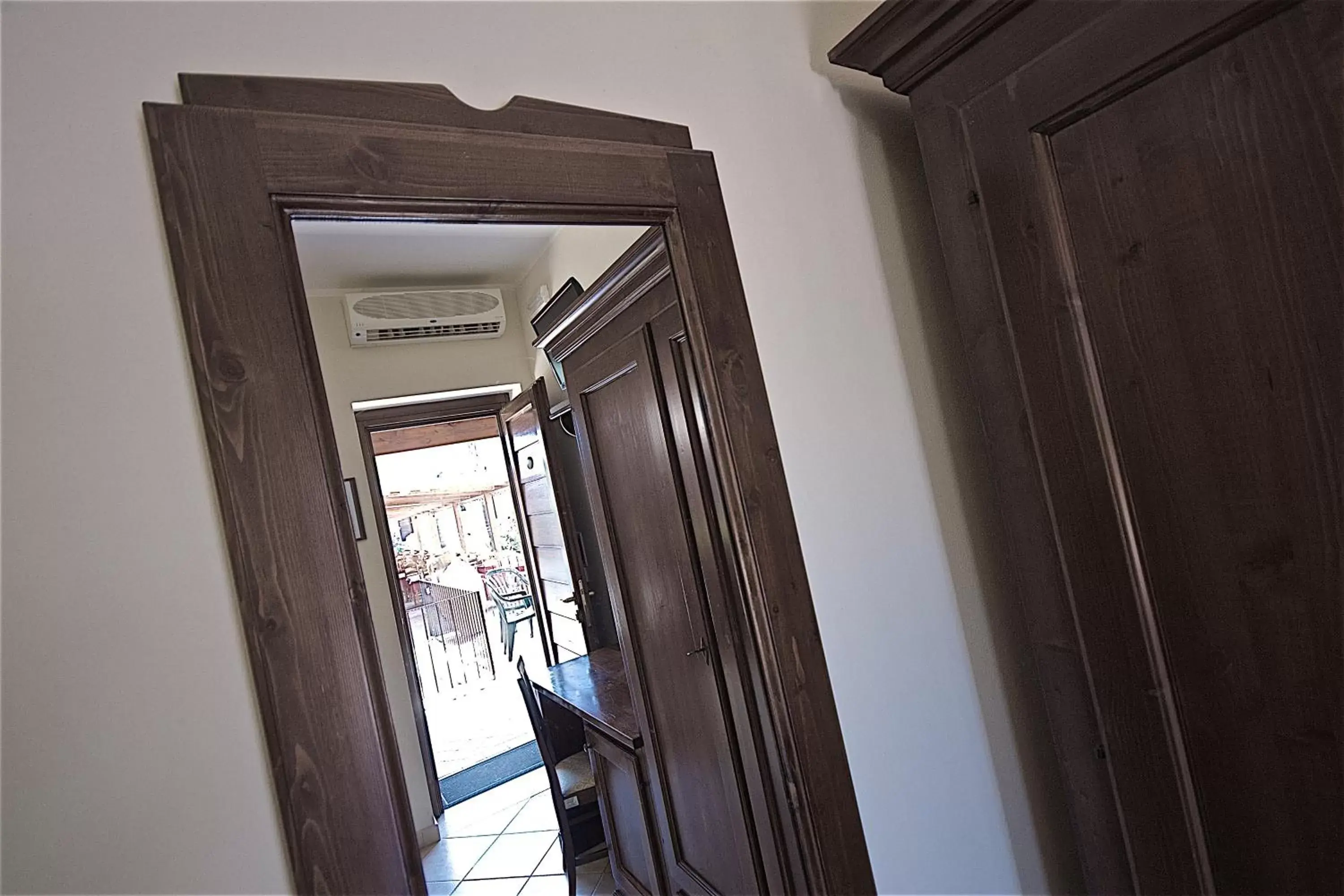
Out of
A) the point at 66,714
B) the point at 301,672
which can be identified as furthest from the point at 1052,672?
the point at 66,714

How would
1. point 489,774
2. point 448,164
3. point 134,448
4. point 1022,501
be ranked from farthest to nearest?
point 489,774
point 1022,501
point 448,164
point 134,448

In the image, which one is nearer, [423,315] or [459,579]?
[423,315]

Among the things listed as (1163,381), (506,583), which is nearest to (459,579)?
(506,583)

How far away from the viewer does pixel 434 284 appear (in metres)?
1.15

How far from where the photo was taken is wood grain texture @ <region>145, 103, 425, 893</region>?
0.77m

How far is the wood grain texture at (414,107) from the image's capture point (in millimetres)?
841

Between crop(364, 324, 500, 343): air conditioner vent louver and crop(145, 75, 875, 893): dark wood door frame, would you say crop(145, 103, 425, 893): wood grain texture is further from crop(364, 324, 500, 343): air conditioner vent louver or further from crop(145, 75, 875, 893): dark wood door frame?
crop(364, 324, 500, 343): air conditioner vent louver

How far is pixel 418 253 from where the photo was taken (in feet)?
3.71

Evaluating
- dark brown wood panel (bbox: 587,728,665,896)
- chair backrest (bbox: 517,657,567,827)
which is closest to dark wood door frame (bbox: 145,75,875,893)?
chair backrest (bbox: 517,657,567,827)

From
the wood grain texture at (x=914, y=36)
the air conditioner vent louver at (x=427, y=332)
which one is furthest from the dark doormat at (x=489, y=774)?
the wood grain texture at (x=914, y=36)

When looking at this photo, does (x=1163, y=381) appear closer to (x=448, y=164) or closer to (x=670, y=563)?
(x=670, y=563)

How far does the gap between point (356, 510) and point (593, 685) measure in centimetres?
65

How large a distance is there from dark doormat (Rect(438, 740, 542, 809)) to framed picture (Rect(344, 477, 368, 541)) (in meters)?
0.39

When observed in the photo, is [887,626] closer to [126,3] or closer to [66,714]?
[66,714]
